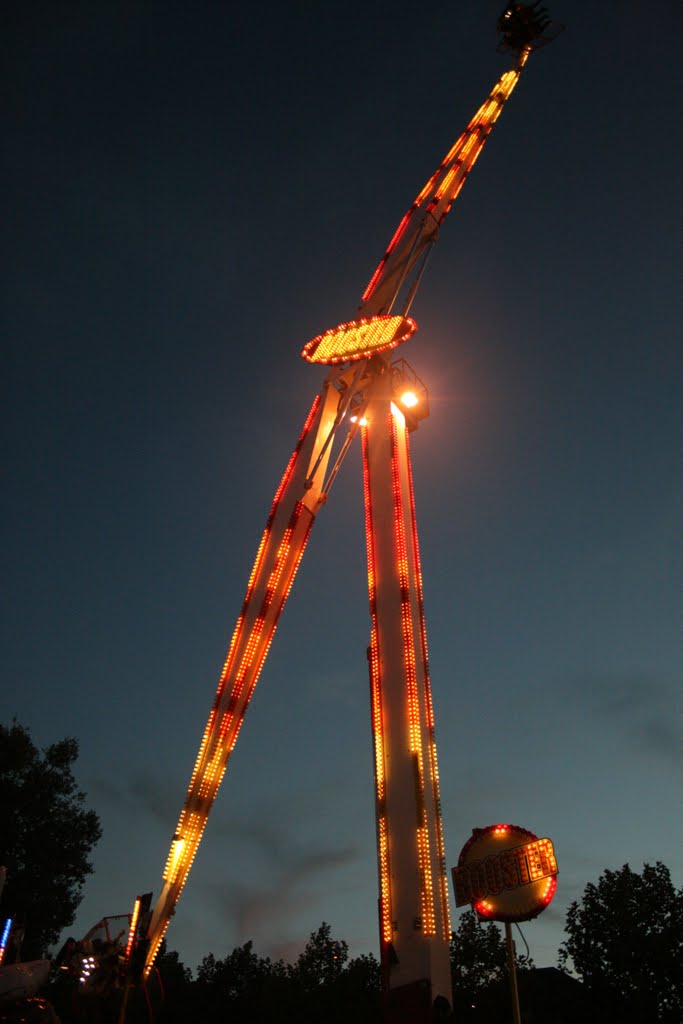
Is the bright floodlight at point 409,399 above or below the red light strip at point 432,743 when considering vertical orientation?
above

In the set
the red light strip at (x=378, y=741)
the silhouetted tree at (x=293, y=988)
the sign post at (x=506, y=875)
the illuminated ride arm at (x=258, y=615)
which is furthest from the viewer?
the silhouetted tree at (x=293, y=988)

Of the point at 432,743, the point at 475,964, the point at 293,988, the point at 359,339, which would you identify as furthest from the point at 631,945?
the point at 359,339

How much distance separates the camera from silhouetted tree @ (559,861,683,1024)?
36.4 m

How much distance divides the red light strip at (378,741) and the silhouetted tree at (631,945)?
86.7 ft

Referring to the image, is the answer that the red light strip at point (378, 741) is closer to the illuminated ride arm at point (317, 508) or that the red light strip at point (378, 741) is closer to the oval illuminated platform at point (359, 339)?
the illuminated ride arm at point (317, 508)

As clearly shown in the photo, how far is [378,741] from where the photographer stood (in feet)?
61.0

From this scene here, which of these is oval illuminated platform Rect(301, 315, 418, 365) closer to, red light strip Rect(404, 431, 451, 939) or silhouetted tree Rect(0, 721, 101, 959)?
red light strip Rect(404, 431, 451, 939)

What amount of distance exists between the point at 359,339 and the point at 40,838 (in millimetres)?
28199

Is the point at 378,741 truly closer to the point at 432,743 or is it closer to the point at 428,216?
the point at 432,743

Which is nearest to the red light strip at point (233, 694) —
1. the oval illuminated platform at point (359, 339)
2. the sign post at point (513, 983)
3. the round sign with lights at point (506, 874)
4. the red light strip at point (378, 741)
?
the red light strip at point (378, 741)

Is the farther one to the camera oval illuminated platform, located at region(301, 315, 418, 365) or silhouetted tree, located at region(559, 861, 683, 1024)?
silhouetted tree, located at region(559, 861, 683, 1024)

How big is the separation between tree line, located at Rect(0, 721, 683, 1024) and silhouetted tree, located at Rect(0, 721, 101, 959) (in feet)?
0.15

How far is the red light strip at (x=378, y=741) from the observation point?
16.9 metres

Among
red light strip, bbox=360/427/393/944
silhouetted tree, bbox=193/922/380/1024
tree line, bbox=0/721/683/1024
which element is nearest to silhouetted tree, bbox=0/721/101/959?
tree line, bbox=0/721/683/1024
